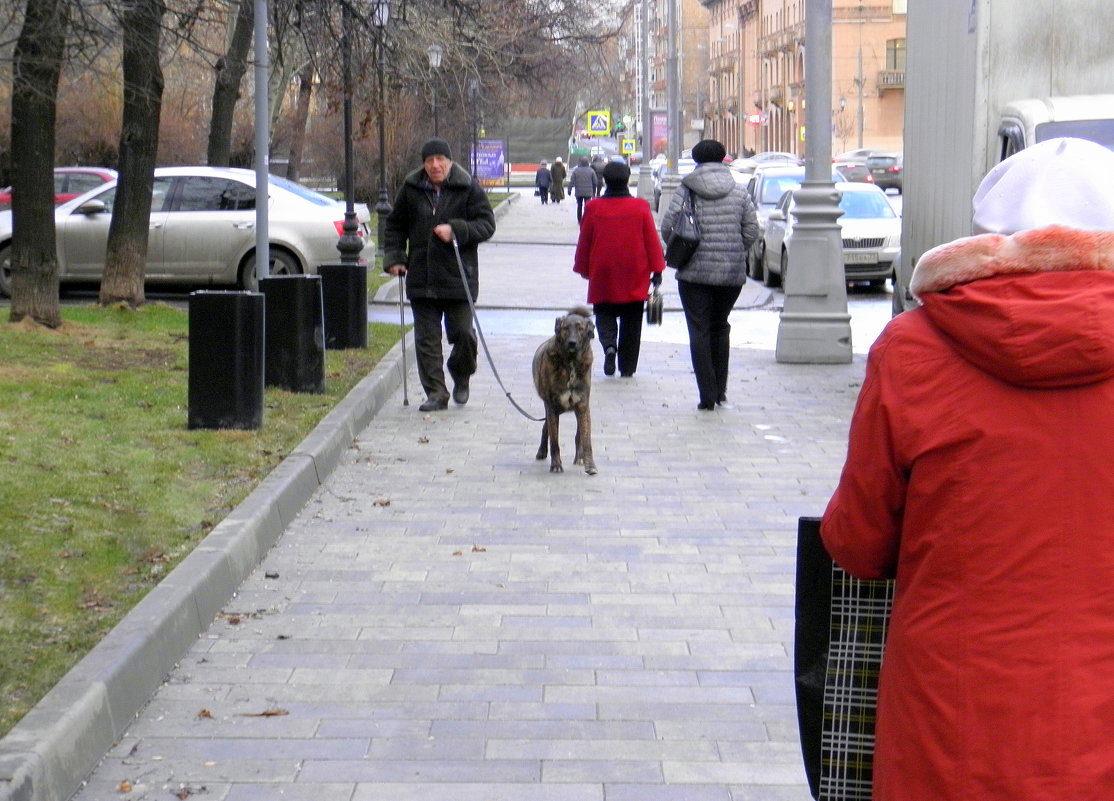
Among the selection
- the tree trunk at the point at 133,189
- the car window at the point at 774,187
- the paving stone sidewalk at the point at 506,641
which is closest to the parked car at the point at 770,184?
the car window at the point at 774,187

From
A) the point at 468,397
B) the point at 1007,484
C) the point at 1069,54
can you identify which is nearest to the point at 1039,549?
the point at 1007,484

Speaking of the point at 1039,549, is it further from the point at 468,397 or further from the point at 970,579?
the point at 468,397

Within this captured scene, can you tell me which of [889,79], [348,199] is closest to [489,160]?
[348,199]

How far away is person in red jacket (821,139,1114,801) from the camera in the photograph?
2.32m

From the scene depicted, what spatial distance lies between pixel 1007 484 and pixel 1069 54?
29.5 ft

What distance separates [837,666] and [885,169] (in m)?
58.9

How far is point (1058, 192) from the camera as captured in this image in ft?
8.07

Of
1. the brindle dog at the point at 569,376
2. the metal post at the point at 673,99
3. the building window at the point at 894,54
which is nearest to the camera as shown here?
the brindle dog at the point at 569,376

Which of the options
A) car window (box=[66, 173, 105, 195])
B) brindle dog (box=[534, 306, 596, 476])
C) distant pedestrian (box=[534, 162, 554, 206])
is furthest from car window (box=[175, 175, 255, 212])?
distant pedestrian (box=[534, 162, 554, 206])

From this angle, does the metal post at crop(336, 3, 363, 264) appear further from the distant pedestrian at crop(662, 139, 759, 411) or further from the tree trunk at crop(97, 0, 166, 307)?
the distant pedestrian at crop(662, 139, 759, 411)

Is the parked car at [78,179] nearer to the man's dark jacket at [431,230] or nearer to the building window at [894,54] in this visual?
the man's dark jacket at [431,230]

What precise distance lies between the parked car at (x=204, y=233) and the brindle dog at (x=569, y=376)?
34.0 feet

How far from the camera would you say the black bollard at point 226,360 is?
931cm

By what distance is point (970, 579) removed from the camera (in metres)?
2.41
